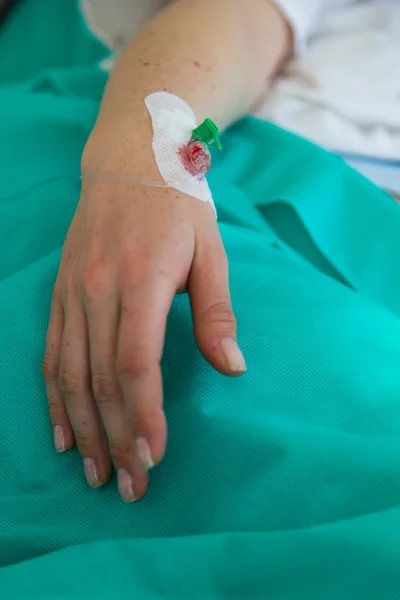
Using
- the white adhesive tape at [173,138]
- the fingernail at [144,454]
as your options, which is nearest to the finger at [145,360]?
the fingernail at [144,454]

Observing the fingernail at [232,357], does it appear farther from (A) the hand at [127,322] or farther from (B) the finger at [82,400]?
(B) the finger at [82,400]

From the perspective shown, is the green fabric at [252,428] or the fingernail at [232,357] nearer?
the green fabric at [252,428]

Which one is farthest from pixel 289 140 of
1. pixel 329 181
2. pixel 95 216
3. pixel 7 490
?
pixel 7 490

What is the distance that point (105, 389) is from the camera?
23.3 inches

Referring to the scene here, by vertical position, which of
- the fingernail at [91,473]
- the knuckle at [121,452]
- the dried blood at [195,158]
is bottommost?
the fingernail at [91,473]

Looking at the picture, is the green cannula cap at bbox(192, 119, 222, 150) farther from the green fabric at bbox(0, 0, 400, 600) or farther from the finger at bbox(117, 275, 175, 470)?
the finger at bbox(117, 275, 175, 470)

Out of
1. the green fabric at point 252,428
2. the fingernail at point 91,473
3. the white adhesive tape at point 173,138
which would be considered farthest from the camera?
the white adhesive tape at point 173,138

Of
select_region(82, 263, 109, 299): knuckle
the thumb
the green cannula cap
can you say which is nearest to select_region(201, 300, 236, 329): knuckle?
the thumb

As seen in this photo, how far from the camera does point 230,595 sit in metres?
0.47

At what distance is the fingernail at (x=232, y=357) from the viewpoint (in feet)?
1.92

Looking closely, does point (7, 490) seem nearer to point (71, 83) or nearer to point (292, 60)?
point (71, 83)

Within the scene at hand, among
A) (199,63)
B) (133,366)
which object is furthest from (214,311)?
(199,63)

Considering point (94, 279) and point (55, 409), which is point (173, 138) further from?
point (55, 409)

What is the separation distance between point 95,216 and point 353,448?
1.27 ft
